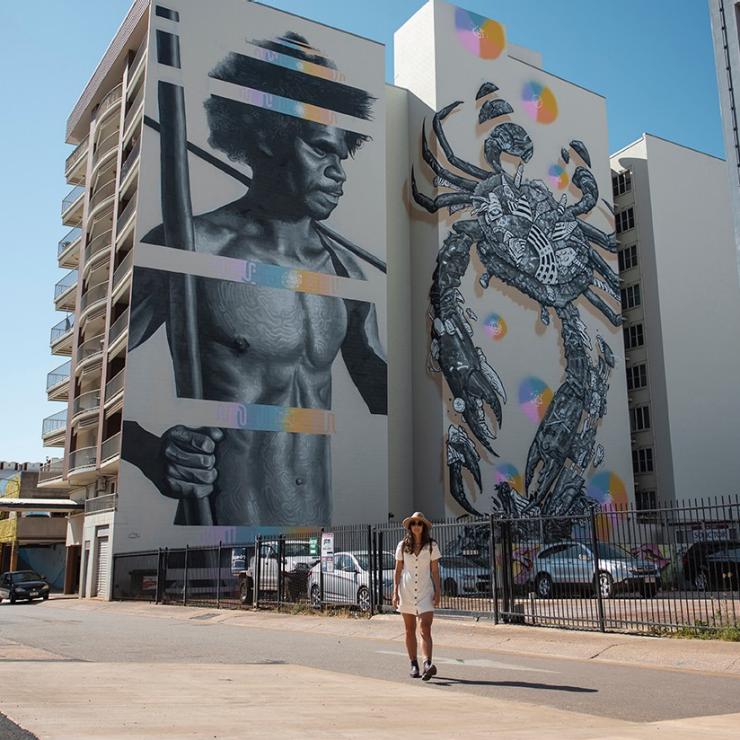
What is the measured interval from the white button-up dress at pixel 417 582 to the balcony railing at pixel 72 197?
170 feet

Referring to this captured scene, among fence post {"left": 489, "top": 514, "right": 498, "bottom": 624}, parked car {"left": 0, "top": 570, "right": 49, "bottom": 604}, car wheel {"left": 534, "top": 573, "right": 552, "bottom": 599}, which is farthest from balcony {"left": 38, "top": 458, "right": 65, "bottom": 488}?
car wheel {"left": 534, "top": 573, "right": 552, "bottom": 599}

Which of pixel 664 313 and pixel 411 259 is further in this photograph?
pixel 664 313

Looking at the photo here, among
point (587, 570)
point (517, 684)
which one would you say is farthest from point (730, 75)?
point (587, 570)

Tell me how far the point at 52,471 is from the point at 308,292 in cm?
2096

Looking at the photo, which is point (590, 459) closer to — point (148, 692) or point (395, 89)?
point (395, 89)

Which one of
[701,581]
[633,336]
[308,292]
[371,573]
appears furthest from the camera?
[633,336]

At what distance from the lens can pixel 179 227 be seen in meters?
41.6

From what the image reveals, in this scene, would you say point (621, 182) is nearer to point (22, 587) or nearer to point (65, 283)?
point (65, 283)

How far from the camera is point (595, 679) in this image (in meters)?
10.4

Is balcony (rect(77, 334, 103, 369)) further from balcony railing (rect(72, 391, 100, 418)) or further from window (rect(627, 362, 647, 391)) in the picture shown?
window (rect(627, 362, 647, 391))

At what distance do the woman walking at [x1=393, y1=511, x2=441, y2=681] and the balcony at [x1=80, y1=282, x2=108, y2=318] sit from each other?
129ft

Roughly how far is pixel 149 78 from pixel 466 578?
32.6 metres

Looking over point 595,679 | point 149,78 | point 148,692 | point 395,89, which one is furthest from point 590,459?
point 148,692

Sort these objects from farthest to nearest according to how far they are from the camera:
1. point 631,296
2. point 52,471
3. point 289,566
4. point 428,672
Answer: point 631,296
point 52,471
point 289,566
point 428,672
